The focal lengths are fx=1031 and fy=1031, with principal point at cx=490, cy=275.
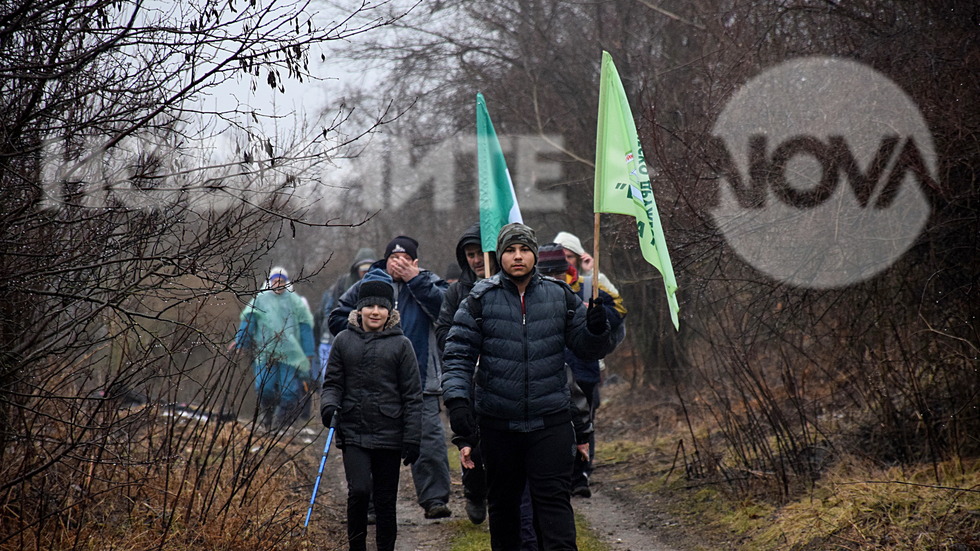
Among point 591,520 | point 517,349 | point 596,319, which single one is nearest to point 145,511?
point 517,349

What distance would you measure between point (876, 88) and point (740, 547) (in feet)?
10.2

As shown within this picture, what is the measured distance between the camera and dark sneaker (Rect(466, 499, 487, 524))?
7.22 m

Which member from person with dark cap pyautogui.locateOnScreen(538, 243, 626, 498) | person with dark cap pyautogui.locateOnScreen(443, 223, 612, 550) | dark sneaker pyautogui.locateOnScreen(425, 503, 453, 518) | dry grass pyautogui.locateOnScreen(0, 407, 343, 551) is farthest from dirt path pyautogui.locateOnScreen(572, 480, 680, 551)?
dry grass pyautogui.locateOnScreen(0, 407, 343, 551)

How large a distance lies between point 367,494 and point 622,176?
7.66ft

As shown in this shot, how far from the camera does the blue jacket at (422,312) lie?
7.47 m

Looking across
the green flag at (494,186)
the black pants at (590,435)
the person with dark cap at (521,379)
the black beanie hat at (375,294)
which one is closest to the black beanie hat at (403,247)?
the green flag at (494,186)

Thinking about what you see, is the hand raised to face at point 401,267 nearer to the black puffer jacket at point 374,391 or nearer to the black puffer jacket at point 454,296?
the black puffer jacket at point 454,296

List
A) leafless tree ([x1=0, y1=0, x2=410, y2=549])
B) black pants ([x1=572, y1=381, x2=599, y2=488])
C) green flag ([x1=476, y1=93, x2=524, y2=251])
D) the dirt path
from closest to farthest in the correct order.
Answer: leafless tree ([x1=0, y1=0, x2=410, y2=549]) < the dirt path < green flag ([x1=476, y1=93, x2=524, y2=251]) < black pants ([x1=572, y1=381, x2=599, y2=488])

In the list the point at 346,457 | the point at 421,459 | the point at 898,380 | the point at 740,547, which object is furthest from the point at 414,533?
the point at 898,380

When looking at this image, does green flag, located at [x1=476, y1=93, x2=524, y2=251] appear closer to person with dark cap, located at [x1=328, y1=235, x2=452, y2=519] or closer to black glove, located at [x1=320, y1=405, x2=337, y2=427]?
person with dark cap, located at [x1=328, y1=235, x2=452, y2=519]

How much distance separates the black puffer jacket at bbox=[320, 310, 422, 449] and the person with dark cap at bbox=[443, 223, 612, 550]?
0.78 meters

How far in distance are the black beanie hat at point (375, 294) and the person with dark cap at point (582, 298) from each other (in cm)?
126

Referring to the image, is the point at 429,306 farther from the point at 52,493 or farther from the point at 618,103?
the point at 52,493

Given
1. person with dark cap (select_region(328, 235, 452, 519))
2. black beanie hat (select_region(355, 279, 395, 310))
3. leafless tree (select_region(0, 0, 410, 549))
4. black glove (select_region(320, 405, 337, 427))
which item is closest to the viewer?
leafless tree (select_region(0, 0, 410, 549))
